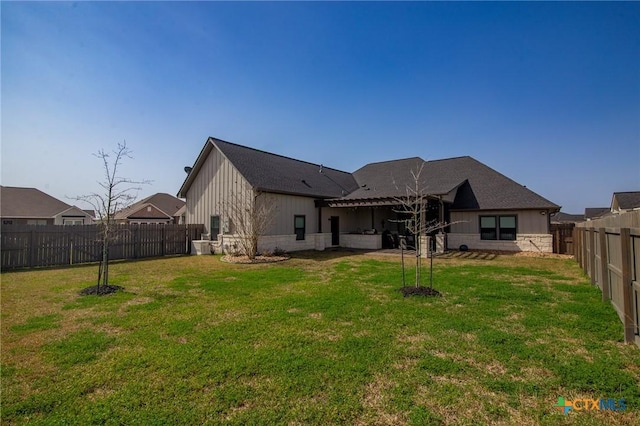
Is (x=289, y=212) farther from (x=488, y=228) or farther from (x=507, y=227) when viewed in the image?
(x=507, y=227)

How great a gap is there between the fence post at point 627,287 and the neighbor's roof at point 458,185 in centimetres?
1078

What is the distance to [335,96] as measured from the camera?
15.1 metres

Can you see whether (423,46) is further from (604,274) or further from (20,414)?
(20,414)

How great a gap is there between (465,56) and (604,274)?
9.50m

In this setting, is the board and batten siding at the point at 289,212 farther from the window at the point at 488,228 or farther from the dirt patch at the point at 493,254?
the window at the point at 488,228

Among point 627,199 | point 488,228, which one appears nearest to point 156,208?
point 488,228

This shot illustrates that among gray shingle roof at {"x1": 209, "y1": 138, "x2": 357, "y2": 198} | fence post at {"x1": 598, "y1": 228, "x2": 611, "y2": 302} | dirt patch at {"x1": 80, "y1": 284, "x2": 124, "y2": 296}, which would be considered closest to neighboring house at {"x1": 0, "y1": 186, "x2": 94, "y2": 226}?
gray shingle roof at {"x1": 209, "y1": 138, "x2": 357, "y2": 198}

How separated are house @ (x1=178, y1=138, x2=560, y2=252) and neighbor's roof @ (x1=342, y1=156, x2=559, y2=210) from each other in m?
0.06

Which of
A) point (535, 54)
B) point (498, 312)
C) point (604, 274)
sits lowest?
point (498, 312)

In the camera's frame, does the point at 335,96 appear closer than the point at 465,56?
No

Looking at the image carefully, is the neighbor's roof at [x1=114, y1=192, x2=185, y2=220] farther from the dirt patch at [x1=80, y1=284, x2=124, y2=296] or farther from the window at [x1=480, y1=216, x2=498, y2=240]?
the window at [x1=480, y1=216, x2=498, y2=240]

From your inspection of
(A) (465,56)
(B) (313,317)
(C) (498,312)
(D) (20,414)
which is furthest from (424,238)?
(D) (20,414)

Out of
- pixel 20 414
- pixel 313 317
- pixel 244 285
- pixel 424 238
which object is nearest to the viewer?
pixel 20 414

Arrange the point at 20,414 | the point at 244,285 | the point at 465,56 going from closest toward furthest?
the point at 20,414 < the point at 244,285 < the point at 465,56
